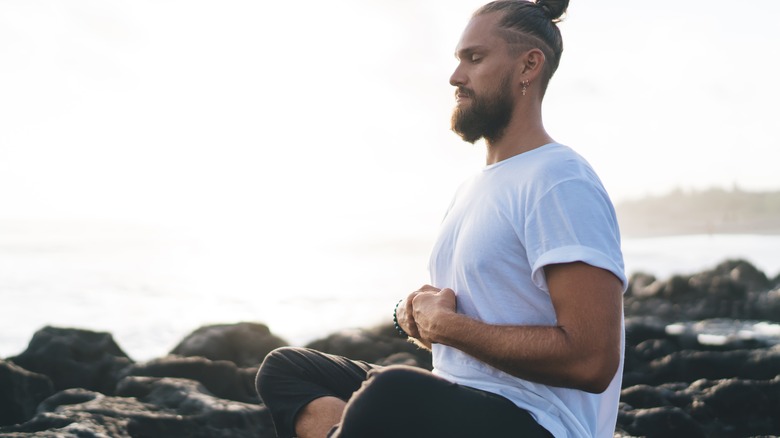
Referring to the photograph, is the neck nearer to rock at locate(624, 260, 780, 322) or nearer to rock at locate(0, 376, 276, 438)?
rock at locate(0, 376, 276, 438)

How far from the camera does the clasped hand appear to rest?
2.38 metres

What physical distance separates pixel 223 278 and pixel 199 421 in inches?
927

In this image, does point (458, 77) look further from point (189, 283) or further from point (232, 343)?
point (189, 283)

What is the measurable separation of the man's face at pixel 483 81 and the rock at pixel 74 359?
17.9ft

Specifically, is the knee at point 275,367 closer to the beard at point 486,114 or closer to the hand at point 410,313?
the hand at point 410,313

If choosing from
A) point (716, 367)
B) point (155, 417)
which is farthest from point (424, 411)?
point (716, 367)

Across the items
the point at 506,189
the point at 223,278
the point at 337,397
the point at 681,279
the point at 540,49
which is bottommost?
the point at 223,278

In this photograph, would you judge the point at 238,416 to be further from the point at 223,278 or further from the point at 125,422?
the point at 223,278

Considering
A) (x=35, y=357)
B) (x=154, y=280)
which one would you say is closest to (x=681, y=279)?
(x=35, y=357)

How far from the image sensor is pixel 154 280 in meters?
25.8

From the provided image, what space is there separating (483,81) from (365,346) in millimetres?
6341

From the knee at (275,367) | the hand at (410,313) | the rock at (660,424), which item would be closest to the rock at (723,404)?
the rock at (660,424)

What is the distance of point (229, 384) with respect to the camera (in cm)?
607

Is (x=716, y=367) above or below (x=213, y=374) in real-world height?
below
